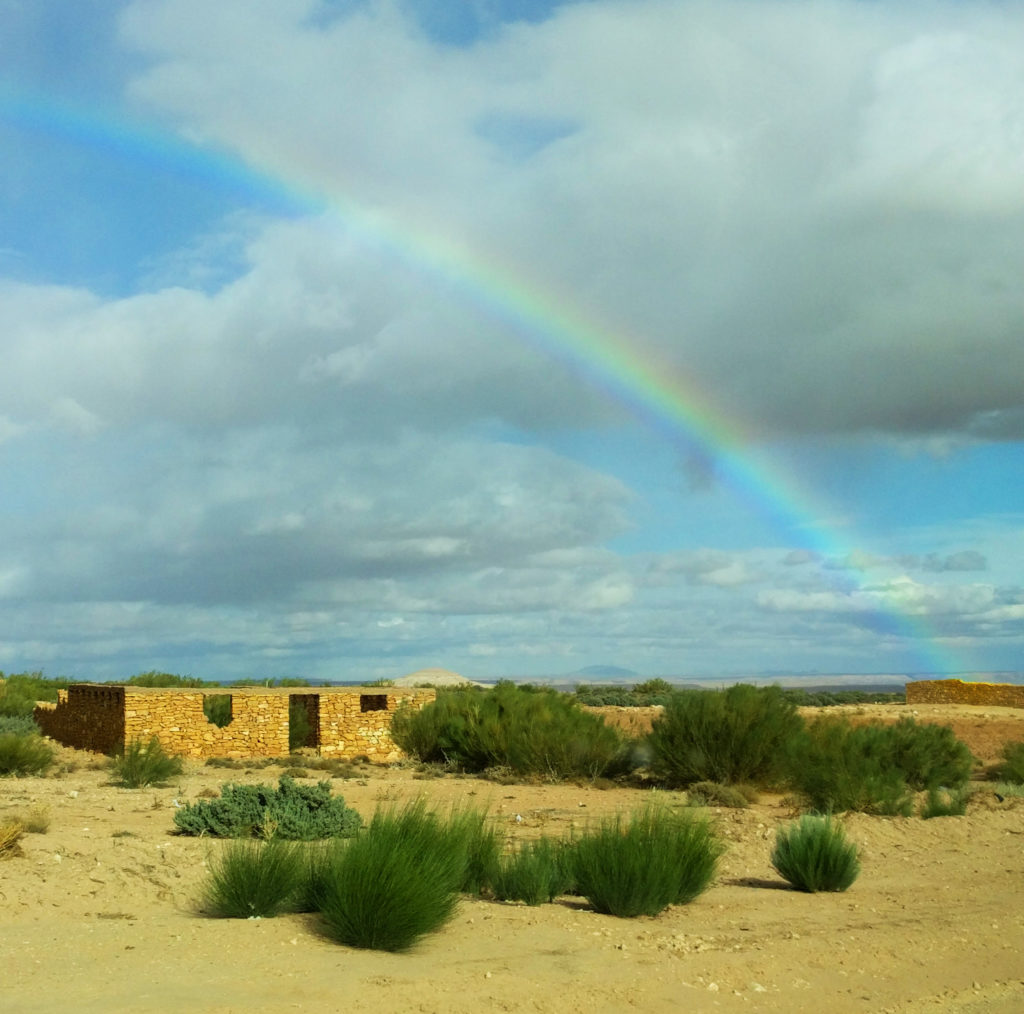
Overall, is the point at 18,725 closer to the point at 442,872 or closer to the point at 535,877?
the point at 535,877

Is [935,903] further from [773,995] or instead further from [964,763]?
[964,763]

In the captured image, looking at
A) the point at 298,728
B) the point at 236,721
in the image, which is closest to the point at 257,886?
the point at 236,721

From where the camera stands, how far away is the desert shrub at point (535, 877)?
12633mm

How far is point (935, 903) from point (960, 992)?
402 centimetres

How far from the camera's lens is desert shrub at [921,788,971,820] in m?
20.8

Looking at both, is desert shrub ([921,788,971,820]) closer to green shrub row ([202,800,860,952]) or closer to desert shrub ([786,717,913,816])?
desert shrub ([786,717,913,816])

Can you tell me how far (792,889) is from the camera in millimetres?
14859

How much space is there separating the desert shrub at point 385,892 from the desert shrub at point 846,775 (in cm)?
1096

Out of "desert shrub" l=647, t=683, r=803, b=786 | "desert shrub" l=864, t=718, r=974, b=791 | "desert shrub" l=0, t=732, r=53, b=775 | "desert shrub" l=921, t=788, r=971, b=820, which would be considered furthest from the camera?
"desert shrub" l=0, t=732, r=53, b=775

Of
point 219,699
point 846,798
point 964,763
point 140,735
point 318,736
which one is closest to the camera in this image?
point 846,798

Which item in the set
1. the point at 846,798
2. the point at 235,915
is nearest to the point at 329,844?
the point at 235,915

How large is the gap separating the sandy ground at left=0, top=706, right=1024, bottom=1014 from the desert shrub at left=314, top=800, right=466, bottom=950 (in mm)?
217

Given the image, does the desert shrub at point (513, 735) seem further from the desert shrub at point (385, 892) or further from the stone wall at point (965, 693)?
the stone wall at point (965, 693)

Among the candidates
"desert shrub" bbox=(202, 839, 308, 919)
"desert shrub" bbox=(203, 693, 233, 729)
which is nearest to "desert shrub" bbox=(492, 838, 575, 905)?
"desert shrub" bbox=(202, 839, 308, 919)
